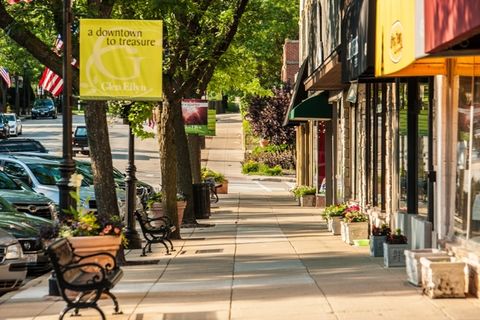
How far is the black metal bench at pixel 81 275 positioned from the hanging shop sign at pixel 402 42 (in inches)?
161

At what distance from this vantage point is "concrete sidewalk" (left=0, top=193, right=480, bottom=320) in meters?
11.0

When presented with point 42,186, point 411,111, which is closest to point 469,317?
point 411,111

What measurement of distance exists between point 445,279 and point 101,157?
7.03 m

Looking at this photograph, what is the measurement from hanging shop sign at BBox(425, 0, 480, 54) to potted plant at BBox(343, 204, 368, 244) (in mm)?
9061

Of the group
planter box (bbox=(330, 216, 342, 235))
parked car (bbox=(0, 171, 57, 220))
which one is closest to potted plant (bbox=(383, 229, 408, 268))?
planter box (bbox=(330, 216, 342, 235))

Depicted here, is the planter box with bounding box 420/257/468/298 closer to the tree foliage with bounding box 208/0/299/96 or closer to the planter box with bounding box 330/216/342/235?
the planter box with bounding box 330/216/342/235

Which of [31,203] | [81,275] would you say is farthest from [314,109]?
[81,275]

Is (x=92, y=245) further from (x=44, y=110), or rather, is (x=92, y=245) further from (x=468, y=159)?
(x=44, y=110)

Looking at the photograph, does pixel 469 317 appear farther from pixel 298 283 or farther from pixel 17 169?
pixel 17 169

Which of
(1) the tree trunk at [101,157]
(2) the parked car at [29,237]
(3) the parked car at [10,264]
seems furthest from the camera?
(1) the tree trunk at [101,157]

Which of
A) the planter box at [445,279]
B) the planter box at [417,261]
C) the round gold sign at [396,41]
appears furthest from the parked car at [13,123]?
the planter box at [445,279]

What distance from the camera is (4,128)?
207 ft

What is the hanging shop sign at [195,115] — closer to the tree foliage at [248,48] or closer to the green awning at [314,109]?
the tree foliage at [248,48]

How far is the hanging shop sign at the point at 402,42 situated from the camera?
34.5 ft
